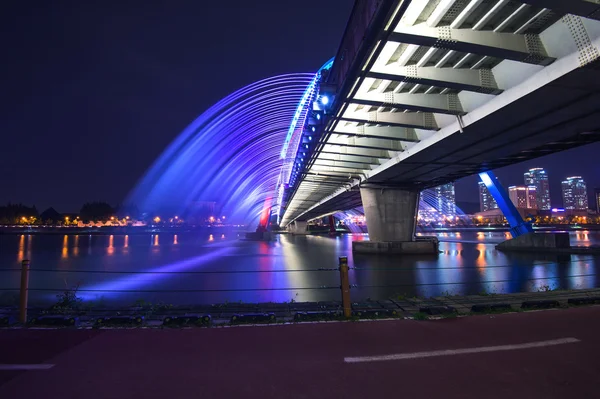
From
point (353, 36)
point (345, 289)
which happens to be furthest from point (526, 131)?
point (345, 289)

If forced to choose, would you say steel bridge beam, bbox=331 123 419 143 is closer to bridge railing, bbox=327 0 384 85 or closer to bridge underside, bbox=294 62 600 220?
bridge underside, bbox=294 62 600 220

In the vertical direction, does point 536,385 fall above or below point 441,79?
below

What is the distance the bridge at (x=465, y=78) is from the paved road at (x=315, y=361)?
24.6ft

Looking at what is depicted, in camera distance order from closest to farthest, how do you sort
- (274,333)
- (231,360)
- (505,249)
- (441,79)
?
(231,360), (274,333), (441,79), (505,249)

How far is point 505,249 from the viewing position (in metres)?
45.0

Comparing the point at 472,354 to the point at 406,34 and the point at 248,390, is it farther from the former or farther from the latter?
the point at 406,34

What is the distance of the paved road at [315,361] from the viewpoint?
429 centimetres

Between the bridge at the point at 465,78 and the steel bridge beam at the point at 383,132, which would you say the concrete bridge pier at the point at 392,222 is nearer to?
the bridge at the point at 465,78

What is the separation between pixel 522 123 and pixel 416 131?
6.04 m

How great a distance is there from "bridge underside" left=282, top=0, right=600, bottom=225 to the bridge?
4 centimetres

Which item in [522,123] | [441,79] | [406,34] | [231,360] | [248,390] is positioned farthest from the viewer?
[522,123]

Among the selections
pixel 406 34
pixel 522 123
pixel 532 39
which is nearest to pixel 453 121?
pixel 522 123

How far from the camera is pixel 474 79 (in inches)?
533

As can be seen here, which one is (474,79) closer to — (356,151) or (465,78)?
(465,78)
